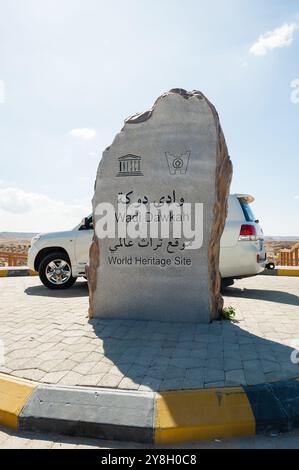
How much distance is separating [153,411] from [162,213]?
8.93 feet

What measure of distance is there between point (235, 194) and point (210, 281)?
3.00 meters

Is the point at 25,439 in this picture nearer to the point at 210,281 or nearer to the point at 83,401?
the point at 83,401

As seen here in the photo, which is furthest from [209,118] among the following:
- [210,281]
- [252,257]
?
[252,257]

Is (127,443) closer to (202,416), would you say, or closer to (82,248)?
(202,416)

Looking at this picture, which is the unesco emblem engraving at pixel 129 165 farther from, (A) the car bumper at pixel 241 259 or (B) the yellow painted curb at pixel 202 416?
(B) the yellow painted curb at pixel 202 416

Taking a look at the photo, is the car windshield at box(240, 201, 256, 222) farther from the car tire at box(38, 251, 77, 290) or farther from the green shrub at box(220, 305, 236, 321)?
the car tire at box(38, 251, 77, 290)

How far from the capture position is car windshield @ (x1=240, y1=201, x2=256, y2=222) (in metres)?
6.57

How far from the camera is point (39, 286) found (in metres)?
7.89

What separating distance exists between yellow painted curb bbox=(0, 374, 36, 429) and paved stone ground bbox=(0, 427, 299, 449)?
0.15 metres

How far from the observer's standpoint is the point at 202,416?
227 cm

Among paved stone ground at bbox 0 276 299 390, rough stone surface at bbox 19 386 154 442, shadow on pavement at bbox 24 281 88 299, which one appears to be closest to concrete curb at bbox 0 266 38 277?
shadow on pavement at bbox 24 281 88 299

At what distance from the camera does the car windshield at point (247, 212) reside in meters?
6.57

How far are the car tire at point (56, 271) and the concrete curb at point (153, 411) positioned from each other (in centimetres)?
492

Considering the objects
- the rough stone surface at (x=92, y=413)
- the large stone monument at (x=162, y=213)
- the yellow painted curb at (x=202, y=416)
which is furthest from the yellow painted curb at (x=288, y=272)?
the rough stone surface at (x=92, y=413)
